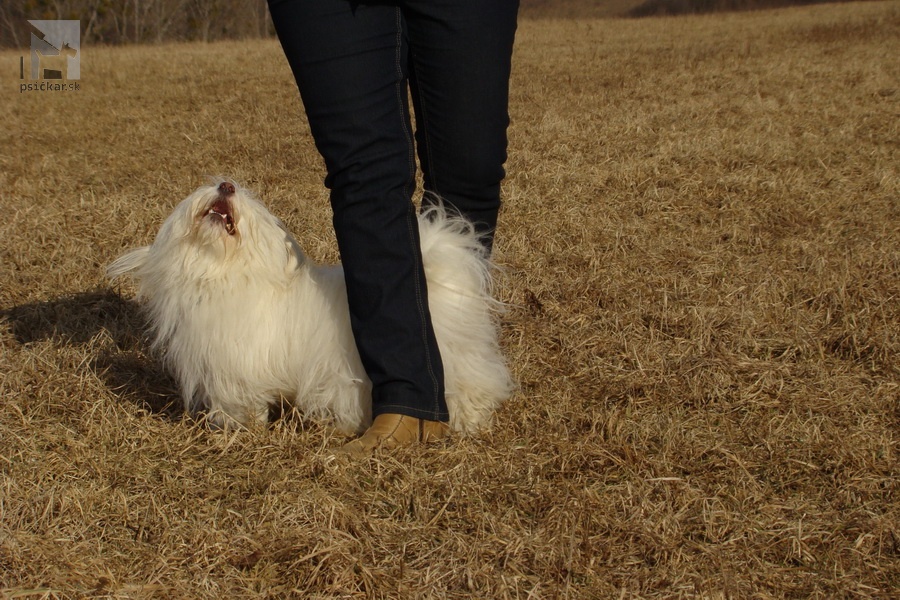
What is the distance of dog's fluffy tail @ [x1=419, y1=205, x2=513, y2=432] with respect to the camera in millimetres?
2416

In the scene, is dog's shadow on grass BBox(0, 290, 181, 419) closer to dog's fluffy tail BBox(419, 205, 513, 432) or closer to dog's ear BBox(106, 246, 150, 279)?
dog's ear BBox(106, 246, 150, 279)

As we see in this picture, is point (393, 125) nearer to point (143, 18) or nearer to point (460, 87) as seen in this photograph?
point (460, 87)

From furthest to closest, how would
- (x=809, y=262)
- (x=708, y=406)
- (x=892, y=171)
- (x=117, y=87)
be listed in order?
(x=117, y=87) → (x=892, y=171) → (x=809, y=262) → (x=708, y=406)

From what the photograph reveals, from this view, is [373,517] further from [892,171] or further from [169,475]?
[892,171]

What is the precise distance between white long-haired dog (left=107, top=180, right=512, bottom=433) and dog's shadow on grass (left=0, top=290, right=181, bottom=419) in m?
0.43

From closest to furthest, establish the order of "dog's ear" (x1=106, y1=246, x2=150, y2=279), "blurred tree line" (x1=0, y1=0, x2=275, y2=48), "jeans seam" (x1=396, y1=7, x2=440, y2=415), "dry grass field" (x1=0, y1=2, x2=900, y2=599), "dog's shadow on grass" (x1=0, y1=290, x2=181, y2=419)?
"dry grass field" (x1=0, y1=2, x2=900, y2=599)
"jeans seam" (x1=396, y1=7, x2=440, y2=415)
"dog's ear" (x1=106, y1=246, x2=150, y2=279)
"dog's shadow on grass" (x1=0, y1=290, x2=181, y2=419)
"blurred tree line" (x1=0, y1=0, x2=275, y2=48)

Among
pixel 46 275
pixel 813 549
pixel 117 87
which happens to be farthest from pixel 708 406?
pixel 117 87

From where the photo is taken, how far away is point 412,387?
229cm

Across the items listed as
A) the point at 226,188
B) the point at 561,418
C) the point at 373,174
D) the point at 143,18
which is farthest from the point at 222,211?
the point at 143,18

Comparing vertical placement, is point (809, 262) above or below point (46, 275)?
above

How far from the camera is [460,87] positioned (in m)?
2.21

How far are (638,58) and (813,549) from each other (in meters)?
10.5

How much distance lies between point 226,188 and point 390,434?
78 cm

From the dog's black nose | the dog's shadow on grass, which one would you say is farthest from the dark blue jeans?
the dog's shadow on grass
